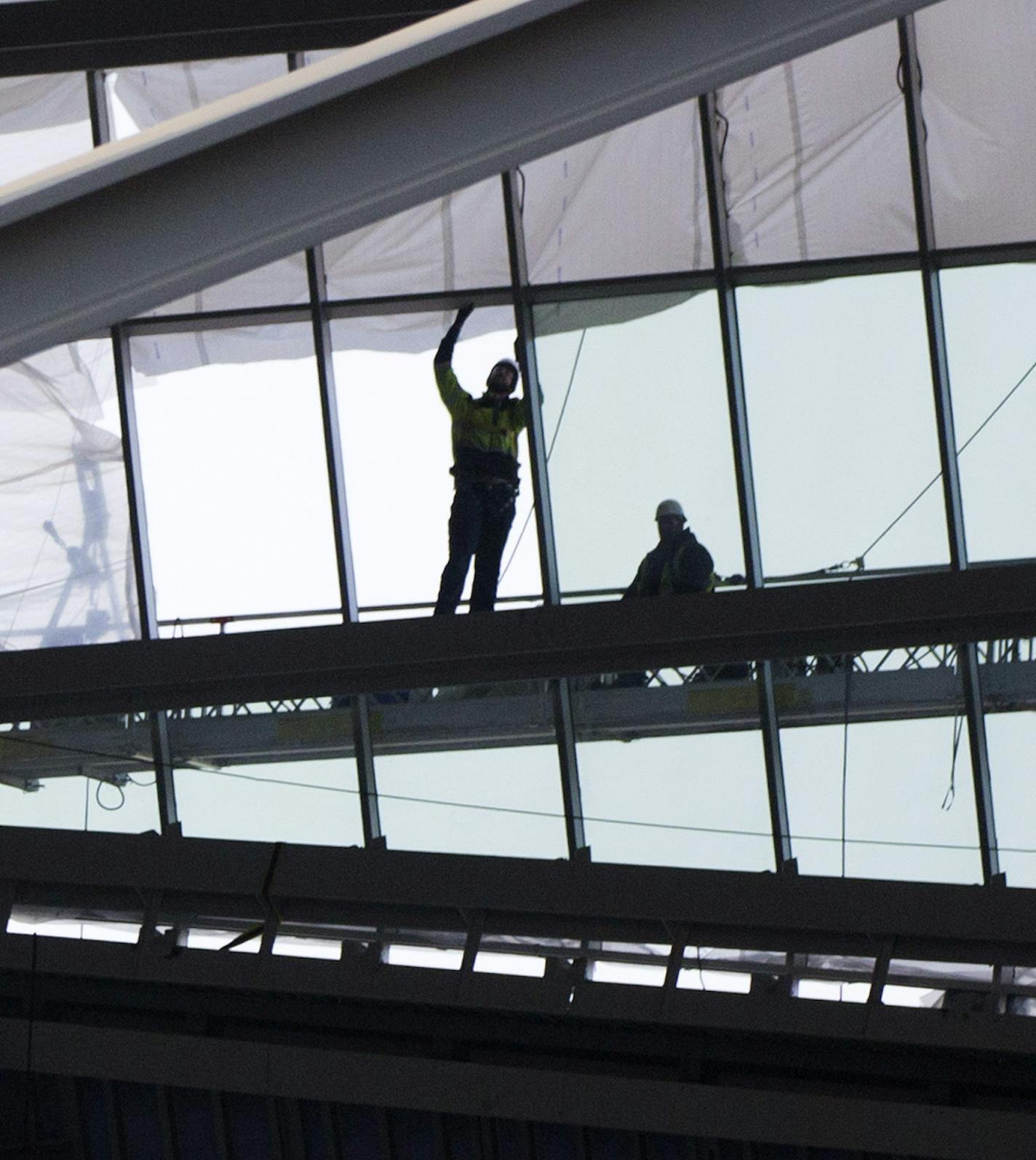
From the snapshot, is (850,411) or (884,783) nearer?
(884,783)

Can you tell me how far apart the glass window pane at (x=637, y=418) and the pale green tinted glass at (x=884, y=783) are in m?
1.74

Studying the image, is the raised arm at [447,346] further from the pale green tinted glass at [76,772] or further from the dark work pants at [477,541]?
the pale green tinted glass at [76,772]

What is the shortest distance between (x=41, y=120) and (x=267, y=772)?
5.13 metres

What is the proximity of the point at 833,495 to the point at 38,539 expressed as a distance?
216 inches

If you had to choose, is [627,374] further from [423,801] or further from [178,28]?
[178,28]

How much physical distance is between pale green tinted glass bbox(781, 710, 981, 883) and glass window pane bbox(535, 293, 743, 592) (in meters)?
1.74

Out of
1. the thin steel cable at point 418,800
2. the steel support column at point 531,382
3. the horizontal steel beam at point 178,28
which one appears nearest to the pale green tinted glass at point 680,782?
the thin steel cable at point 418,800

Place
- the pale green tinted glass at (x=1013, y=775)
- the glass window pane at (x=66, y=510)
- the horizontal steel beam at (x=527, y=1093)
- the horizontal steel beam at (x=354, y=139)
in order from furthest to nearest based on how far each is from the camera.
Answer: the glass window pane at (x=66, y=510) < the pale green tinted glass at (x=1013, y=775) < the horizontal steel beam at (x=527, y=1093) < the horizontal steel beam at (x=354, y=139)

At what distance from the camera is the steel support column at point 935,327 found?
10062 mm

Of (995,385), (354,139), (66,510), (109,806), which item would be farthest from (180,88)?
(354,139)

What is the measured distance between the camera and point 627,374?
10.8 metres

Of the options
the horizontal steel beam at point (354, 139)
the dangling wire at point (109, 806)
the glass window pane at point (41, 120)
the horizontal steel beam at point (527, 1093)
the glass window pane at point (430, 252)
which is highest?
the glass window pane at point (41, 120)

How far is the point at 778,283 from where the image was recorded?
10.7 meters

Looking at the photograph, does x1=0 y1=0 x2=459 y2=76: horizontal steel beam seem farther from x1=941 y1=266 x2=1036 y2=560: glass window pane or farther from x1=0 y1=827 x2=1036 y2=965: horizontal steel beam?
x1=941 y1=266 x2=1036 y2=560: glass window pane
